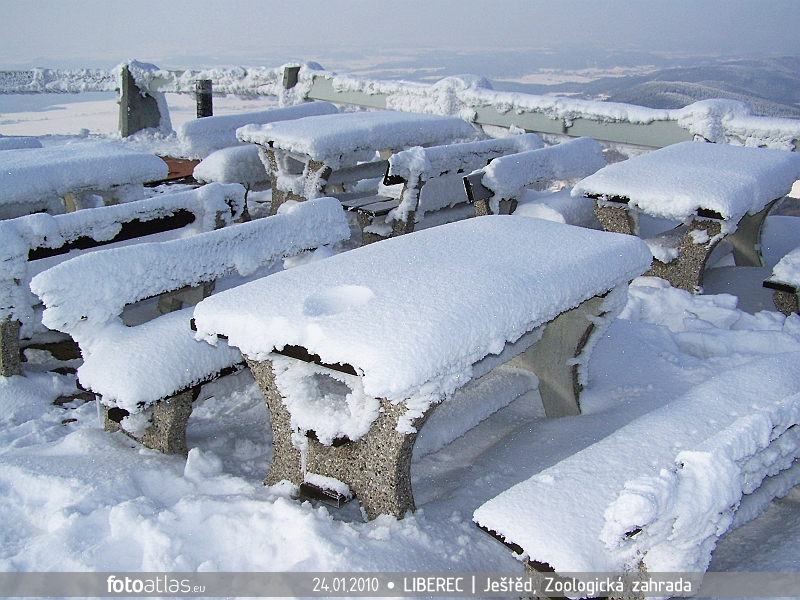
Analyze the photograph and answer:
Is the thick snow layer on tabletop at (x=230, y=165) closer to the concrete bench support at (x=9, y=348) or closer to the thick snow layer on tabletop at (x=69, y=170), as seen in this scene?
the thick snow layer on tabletop at (x=69, y=170)

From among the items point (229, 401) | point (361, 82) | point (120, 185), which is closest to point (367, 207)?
point (120, 185)

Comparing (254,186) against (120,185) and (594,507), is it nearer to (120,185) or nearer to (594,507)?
(120,185)

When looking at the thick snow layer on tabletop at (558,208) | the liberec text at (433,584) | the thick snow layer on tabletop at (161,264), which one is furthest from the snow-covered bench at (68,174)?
the liberec text at (433,584)

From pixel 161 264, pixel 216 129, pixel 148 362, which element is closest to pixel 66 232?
pixel 161 264

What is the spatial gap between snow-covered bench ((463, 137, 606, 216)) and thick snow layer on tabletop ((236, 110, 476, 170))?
109cm

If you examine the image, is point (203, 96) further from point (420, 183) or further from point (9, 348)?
point (9, 348)

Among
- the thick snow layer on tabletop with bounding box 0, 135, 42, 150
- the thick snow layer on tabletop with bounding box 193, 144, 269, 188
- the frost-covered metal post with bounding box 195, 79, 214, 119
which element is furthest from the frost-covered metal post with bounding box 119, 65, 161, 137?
the thick snow layer on tabletop with bounding box 193, 144, 269, 188

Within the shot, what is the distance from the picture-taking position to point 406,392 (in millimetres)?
1954

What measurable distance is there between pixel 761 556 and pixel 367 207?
352cm

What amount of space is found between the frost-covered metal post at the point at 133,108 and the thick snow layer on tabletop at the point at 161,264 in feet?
25.8

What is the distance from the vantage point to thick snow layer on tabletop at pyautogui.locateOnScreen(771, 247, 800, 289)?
4223 mm

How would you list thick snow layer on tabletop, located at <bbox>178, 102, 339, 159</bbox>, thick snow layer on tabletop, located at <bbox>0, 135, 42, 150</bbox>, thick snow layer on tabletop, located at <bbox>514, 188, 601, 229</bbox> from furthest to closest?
thick snow layer on tabletop, located at <bbox>178, 102, 339, 159</bbox>, thick snow layer on tabletop, located at <bbox>0, 135, 42, 150</bbox>, thick snow layer on tabletop, located at <bbox>514, 188, 601, 229</bbox>

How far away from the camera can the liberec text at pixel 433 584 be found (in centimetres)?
204

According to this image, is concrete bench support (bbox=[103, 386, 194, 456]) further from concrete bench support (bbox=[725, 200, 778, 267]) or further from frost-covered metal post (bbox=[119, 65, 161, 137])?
frost-covered metal post (bbox=[119, 65, 161, 137])
